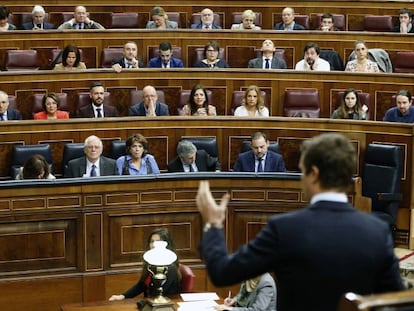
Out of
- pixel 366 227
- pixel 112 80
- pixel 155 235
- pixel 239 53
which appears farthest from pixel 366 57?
pixel 366 227

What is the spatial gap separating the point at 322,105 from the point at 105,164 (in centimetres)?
188

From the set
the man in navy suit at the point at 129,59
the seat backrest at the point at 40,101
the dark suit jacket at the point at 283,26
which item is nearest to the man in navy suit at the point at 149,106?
the seat backrest at the point at 40,101

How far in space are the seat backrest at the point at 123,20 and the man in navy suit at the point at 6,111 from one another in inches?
83.7

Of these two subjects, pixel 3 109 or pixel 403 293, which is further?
pixel 3 109

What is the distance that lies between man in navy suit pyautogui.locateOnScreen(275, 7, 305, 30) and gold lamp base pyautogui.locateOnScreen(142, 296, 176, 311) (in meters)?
4.44

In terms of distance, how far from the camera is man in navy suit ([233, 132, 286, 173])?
560 centimetres

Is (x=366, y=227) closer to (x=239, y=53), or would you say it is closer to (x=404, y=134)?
(x=404, y=134)

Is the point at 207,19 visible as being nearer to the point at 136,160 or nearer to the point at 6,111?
the point at 6,111

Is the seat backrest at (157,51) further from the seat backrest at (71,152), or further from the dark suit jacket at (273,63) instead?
the seat backrest at (71,152)

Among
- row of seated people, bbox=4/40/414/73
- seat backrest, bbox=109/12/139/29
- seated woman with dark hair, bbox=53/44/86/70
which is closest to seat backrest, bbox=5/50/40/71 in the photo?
row of seated people, bbox=4/40/414/73

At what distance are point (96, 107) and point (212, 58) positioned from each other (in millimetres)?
1101

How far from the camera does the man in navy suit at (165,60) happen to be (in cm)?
700

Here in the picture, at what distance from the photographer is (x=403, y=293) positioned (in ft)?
5.57

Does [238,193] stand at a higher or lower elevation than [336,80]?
→ lower
